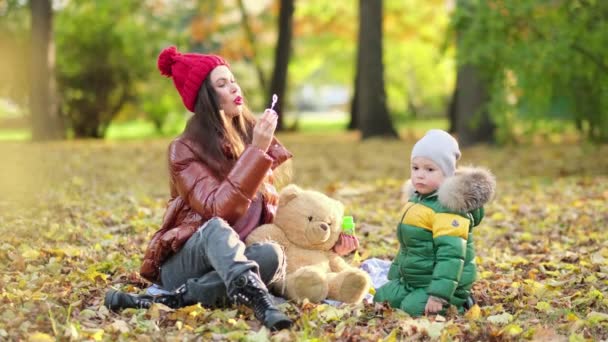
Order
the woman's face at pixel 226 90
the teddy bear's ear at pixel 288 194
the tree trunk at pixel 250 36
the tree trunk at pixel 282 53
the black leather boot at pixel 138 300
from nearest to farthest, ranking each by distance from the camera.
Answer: the black leather boot at pixel 138 300 → the woman's face at pixel 226 90 → the teddy bear's ear at pixel 288 194 → the tree trunk at pixel 282 53 → the tree trunk at pixel 250 36

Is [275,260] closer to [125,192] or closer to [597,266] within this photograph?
[597,266]

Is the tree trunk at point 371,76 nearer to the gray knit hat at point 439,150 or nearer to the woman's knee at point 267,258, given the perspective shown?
the gray knit hat at point 439,150

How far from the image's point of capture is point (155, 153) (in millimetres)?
14938

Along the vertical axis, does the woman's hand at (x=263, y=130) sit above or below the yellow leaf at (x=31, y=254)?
above

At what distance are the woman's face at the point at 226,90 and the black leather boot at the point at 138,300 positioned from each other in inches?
38.3

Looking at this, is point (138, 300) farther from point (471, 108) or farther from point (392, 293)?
point (471, 108)

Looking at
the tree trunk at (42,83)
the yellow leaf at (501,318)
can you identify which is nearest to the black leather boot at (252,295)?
the yellow leaf at (501,318)

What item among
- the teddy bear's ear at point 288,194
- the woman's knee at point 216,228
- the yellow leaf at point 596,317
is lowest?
the yellow leaf at point 596,317

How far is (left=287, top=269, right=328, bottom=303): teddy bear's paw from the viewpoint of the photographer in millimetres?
4355

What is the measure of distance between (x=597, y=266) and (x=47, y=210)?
4.52m

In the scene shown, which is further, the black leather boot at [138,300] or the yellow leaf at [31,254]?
the yellow leaf at [31,254]

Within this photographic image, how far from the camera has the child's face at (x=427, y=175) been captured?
4219 mm

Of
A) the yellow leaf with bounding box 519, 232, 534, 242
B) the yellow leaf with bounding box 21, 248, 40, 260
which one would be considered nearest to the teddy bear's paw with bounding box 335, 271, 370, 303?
the yellow leaf with bounding box 21, 248, 40, 260

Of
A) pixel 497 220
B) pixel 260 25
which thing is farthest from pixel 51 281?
pixel 260 25
